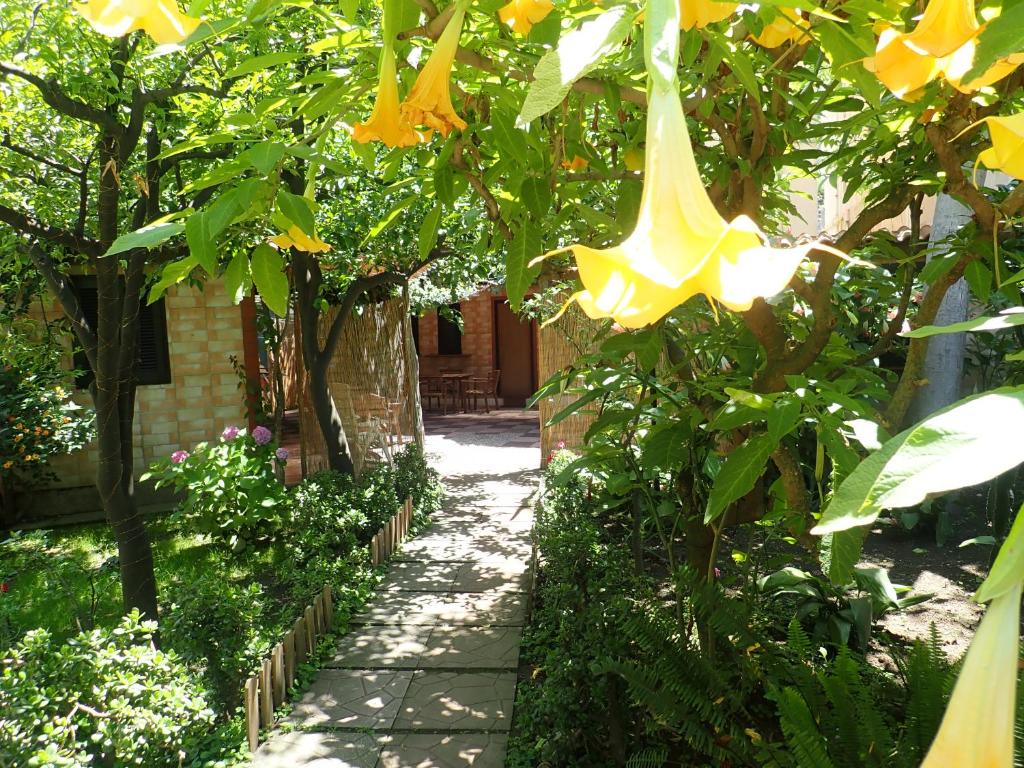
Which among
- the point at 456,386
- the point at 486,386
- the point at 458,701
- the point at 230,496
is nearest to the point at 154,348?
the point at 230,496

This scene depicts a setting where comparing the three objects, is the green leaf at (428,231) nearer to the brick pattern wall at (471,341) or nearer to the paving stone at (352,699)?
the paving stone at (352,699)

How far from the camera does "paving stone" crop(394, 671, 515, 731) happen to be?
3.28 m

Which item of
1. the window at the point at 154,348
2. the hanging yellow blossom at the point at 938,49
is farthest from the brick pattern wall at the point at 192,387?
the hanging yellow blossom at the point at 938,49

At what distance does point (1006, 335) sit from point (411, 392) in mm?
5086

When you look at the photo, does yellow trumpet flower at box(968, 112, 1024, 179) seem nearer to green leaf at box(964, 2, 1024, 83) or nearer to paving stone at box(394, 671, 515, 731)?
green leaf at box(964, 2, 1024, 83)

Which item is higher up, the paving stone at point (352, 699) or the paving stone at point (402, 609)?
the paving stone at point (402, 609)

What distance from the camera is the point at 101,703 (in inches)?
95.4

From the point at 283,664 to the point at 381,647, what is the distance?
2.24 feet

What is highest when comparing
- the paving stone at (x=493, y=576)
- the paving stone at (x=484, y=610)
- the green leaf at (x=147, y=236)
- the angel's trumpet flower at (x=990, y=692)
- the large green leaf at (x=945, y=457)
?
the green leaf at (x=147, y=236)

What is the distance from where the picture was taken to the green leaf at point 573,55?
0.48m

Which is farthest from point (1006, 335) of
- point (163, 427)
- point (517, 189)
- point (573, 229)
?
point (163, 427)

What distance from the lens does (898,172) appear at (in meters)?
1.83

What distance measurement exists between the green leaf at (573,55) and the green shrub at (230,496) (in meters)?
5.53

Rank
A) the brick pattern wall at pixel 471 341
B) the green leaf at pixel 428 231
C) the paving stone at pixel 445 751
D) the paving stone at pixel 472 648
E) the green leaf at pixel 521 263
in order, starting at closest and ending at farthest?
1. the green leaf at pixel 521 263
2. the green leaf at pixel 428 231
3. the paving stone at pixel 445 751
4. the paving stone at pixel 472 648
5. the brick pattern wall at pixel 471 341
